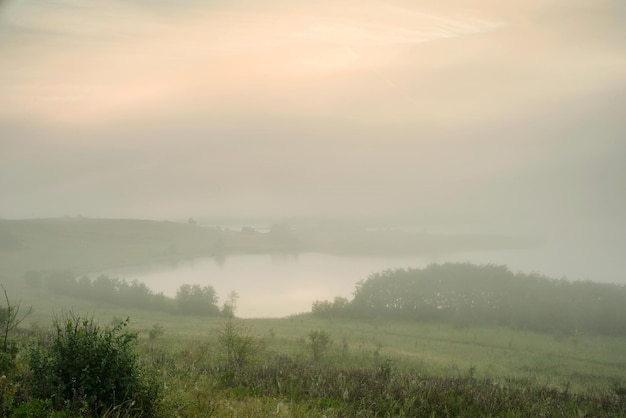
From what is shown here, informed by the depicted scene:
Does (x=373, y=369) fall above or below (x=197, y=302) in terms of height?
→ above

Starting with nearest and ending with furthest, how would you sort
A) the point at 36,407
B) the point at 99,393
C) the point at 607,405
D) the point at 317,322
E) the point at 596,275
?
the point at 36,407 → the point at 99,393 → the point at 607,405 → the point at 317,322 → the point at 596,275

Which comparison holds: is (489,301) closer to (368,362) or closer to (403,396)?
(368,362)

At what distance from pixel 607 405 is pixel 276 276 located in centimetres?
11812

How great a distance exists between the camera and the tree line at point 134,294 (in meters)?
66.4

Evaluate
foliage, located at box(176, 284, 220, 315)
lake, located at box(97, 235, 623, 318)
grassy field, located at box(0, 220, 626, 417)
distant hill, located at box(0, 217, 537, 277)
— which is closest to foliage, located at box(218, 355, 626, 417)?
grassy field, located at box(0, 220, 626, 417)

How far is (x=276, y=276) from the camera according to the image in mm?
126688

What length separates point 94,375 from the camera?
676cm

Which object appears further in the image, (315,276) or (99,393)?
(315,276)

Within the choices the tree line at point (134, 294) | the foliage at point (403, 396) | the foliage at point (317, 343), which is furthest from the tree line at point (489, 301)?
the foliage at point (403, 396)

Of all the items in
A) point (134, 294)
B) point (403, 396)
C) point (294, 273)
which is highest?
point (403, 396)

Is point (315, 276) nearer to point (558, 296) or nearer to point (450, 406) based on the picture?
point (558, 296)

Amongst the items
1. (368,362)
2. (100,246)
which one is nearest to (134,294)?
(368,362)

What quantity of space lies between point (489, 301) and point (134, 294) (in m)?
60.9

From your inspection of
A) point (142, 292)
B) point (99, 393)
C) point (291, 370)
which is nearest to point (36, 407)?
point (99, 393)
